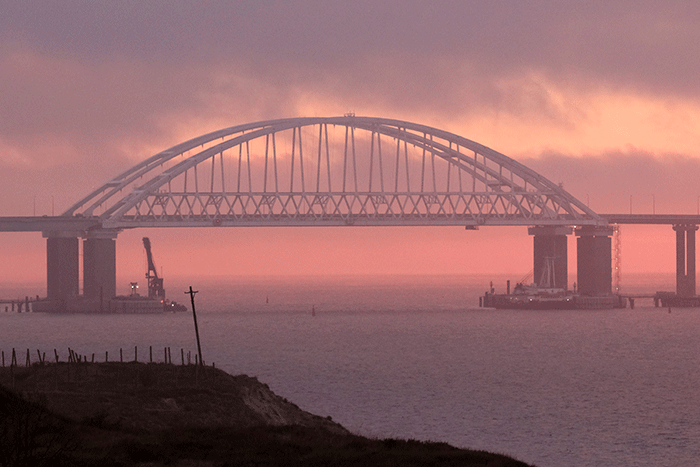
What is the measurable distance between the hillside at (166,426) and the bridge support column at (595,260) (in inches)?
5292

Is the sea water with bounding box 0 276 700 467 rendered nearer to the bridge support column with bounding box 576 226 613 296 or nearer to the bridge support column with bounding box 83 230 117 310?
the bridge support column with bounding box 83 230 117 310

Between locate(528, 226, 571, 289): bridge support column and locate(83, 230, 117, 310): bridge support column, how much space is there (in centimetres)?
7566

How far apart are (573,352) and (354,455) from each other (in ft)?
232

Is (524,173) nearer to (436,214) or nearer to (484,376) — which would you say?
(436,214)

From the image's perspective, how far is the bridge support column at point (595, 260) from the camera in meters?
180

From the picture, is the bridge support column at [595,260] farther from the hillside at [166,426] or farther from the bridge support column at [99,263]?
the hillside at [166,426]

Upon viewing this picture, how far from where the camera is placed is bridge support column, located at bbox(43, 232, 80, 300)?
16025 cm

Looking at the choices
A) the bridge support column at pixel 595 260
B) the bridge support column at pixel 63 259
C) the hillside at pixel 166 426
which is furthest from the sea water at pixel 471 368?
the bridge support column at pixel 595 260

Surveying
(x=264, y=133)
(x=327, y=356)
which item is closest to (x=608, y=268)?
(x=264, y=133)

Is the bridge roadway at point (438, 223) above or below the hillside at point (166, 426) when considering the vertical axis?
above

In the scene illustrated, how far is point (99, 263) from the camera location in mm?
160875

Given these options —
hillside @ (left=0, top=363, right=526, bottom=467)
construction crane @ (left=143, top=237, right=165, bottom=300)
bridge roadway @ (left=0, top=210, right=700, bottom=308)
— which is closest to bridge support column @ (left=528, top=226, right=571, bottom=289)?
bridge roadway @ (left=0, top=210, right=700, bottom=308)

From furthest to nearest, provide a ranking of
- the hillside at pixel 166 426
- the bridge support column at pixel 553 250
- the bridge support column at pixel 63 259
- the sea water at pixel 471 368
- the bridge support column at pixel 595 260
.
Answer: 1. the bridge support column at pixel 553 250
2. the bridge support column at pixel 595 260
3. the bridge support column at pixel 63 259
4. the sea water at pixel 471 368
5. the hillside at pixel 166 426

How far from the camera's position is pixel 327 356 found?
9781cm
